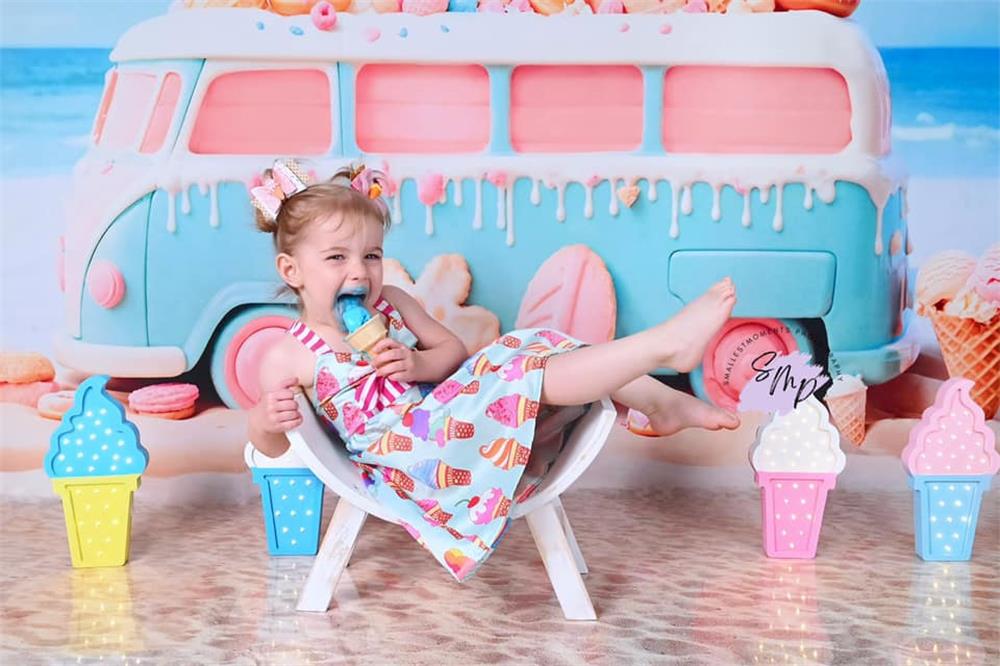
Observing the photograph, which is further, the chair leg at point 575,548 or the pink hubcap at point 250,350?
the pink hubcap at point 250,350

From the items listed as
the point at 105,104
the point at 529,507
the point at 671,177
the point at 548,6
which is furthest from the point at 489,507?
the point at 105,104

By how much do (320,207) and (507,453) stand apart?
60cm

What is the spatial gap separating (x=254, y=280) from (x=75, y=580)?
33.0 inches

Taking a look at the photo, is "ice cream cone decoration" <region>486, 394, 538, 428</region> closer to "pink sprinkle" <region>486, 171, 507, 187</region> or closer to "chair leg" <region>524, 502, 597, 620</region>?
"chair leg" <region>524, 502, 597, 620</region>

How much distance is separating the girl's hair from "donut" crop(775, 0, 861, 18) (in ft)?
3.92

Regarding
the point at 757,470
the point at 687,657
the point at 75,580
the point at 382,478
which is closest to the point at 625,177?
the point at 757,470

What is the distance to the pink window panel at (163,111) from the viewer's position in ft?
9.59

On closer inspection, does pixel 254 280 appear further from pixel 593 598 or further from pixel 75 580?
pixel 593 598

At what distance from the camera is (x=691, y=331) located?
2.13 metres

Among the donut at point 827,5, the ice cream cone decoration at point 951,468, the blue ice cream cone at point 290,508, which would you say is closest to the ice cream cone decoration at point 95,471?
the blue ice cream cone at point 290,508

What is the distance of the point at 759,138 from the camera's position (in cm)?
300

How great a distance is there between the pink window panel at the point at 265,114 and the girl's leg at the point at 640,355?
3.53 feet

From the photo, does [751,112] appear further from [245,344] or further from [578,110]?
[245,344]

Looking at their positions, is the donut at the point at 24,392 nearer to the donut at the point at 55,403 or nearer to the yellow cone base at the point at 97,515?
the donut at the point at 55,403
